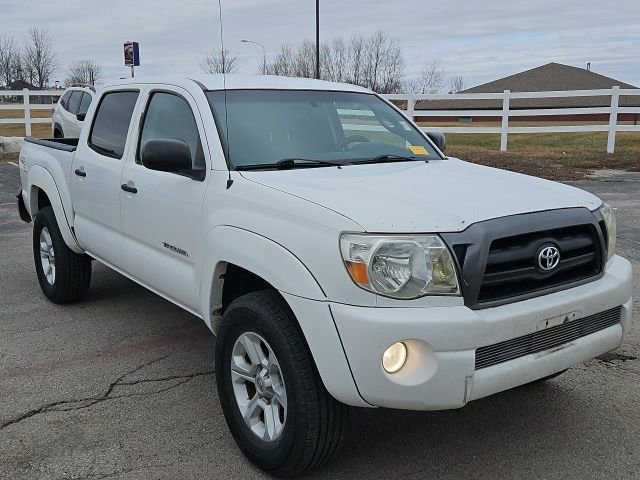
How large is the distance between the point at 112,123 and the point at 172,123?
941 millimetres

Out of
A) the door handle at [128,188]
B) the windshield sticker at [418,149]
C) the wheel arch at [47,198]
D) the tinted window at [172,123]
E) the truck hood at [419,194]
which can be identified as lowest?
the wheel arch at [47,198]

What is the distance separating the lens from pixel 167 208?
13.0 feet

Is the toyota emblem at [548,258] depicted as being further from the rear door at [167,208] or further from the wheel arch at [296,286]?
the rear door at [167,208]

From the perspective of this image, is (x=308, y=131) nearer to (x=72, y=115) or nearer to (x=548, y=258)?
(x=548, y=258)

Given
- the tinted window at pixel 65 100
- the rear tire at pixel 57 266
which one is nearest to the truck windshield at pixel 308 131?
the rear tire at pixel 57 266

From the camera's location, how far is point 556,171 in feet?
48.2

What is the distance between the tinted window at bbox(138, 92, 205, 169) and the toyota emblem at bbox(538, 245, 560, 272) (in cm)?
184

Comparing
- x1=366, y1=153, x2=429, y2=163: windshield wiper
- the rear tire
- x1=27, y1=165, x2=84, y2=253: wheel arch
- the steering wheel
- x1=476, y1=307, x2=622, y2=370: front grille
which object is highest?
the steering wheel

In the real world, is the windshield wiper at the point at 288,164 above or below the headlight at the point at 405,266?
above

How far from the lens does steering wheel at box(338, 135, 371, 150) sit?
13.8 feet

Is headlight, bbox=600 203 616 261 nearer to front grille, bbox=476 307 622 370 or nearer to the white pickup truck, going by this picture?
the white pickup truck

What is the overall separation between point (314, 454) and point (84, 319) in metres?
3.13

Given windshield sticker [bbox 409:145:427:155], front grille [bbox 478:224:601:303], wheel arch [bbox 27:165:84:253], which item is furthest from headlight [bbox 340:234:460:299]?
wheel arch [bbox 27:165:84:253]

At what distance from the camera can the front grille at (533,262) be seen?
285 cm
